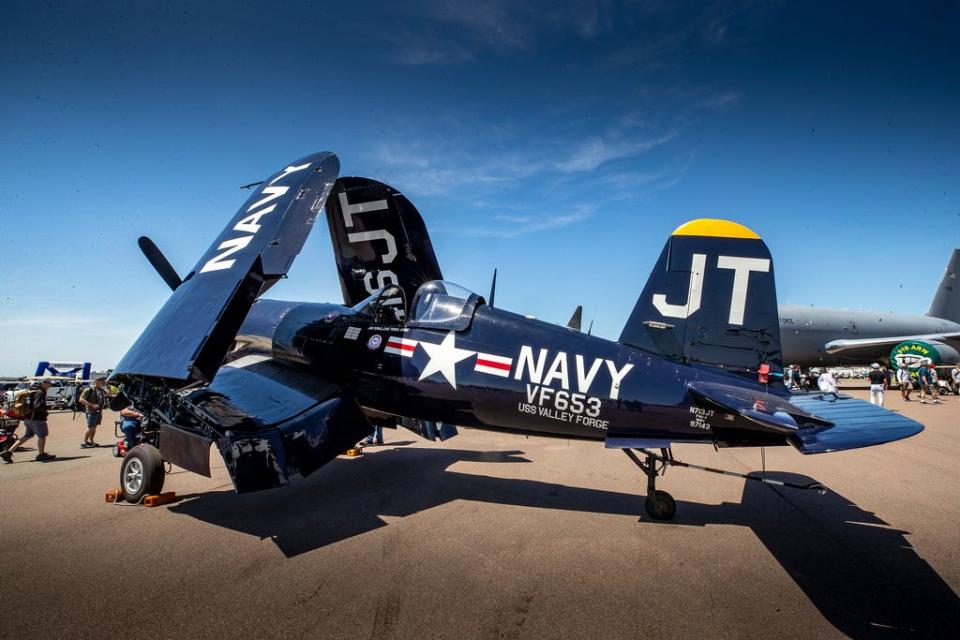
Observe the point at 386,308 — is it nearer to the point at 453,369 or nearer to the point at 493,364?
the point at 453,369

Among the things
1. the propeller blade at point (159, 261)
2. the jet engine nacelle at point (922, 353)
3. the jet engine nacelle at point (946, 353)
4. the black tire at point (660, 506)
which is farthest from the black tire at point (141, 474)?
Result: the jet engine nacelle at point (946, 353)

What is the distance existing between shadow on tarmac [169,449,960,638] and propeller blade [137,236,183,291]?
4382 millimetres

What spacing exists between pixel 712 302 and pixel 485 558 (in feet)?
11.2

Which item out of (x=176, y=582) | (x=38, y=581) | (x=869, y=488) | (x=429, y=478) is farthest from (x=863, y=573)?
(x=38, y=581)

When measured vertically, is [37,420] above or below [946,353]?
below

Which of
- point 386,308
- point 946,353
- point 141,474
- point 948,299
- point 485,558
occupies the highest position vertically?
point 948,299

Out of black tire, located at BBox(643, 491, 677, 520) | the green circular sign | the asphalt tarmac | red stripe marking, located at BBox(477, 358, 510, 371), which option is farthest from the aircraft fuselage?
the green circular sign

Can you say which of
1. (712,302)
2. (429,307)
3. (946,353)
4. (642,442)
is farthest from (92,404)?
(946,353)

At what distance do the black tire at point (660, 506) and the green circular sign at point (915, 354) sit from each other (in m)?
29.2

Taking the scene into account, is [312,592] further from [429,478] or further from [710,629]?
[429,478]

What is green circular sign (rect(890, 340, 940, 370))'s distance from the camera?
25.1 m

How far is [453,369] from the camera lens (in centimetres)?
475

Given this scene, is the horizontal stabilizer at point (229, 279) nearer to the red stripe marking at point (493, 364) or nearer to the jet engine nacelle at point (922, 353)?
the red stripe marking at point (493, 364)

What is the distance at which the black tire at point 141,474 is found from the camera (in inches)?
205
